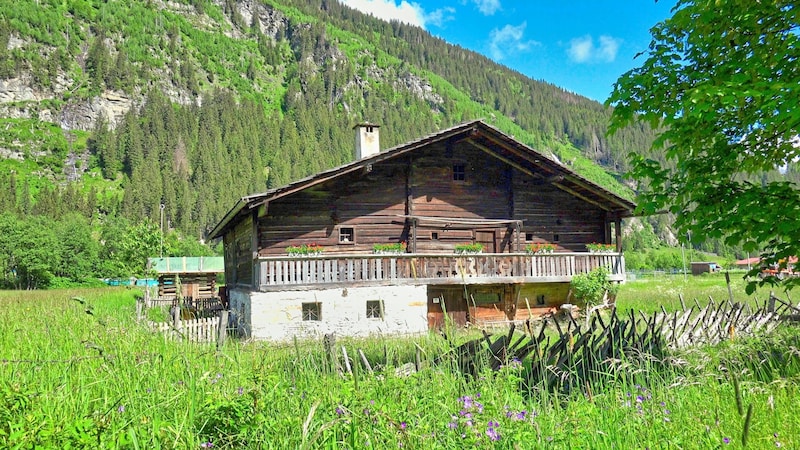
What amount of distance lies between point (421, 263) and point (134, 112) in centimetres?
16682

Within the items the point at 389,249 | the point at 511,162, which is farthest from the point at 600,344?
the point at 511,162

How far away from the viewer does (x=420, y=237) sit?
2014cm

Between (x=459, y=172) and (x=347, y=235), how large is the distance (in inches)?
204

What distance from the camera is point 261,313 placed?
16.3m

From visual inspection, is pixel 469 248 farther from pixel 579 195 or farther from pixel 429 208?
pixel 579 195

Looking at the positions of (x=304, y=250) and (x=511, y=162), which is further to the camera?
(x=511, y=162)

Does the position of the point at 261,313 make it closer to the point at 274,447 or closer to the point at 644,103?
the point at 644,103

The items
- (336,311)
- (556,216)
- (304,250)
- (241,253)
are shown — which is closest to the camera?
(336,311)

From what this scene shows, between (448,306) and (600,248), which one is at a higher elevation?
(600,248)

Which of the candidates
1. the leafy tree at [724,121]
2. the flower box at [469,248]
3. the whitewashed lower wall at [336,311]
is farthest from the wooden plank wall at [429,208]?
the leafy tree at [724,121]

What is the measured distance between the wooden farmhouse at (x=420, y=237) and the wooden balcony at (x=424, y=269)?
0.04 meters

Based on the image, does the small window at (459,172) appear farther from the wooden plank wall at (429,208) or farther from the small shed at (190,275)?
the small shed at (190,275)

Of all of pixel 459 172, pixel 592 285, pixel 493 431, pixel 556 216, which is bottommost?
pixel 592 285

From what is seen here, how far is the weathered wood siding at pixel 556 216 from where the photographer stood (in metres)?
21.6
